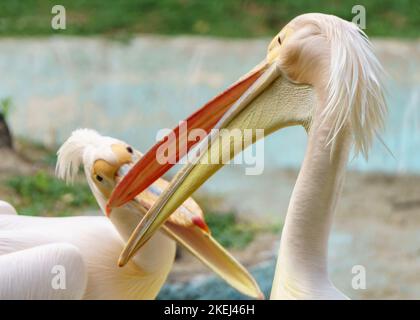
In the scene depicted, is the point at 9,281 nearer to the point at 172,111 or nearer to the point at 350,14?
the point at 172,111

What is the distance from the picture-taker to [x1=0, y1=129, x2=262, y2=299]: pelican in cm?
320

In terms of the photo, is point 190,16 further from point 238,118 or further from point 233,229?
point 238,118

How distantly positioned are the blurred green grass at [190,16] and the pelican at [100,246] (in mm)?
4102

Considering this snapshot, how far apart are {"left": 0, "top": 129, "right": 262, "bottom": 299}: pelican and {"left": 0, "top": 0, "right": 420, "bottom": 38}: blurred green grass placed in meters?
4.10

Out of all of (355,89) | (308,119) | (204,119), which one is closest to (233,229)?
(204,119)

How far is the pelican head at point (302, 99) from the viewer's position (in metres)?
2.51

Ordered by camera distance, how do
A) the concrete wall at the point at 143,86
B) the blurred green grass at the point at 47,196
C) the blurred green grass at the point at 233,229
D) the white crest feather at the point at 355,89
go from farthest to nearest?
1. the concrete wall at the point at 143,86
2. the blurred green grass at the point at 47,196
3. the blurred green grass at the point at 233,229
4. the white crest feather at the point at 355,89

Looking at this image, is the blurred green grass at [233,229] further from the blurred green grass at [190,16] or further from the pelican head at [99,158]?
the pelican head at [99,158]

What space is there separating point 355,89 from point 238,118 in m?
0.38

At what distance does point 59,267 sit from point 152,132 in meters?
3.72

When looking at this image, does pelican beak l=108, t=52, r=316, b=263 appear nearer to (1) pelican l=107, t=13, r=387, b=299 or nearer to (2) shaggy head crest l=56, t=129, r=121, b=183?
(1) pelican l=107, t=13, r=387, b=299

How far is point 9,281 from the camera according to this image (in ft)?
10.4

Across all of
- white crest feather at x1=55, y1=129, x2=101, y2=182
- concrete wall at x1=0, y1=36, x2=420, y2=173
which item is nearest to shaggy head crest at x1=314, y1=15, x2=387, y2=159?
white crest feather at x1=55, y1=129, x2=101, y2=182

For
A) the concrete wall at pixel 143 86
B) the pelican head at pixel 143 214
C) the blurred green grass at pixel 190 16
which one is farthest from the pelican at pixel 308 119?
the blurred green grass at pixel 190 16
